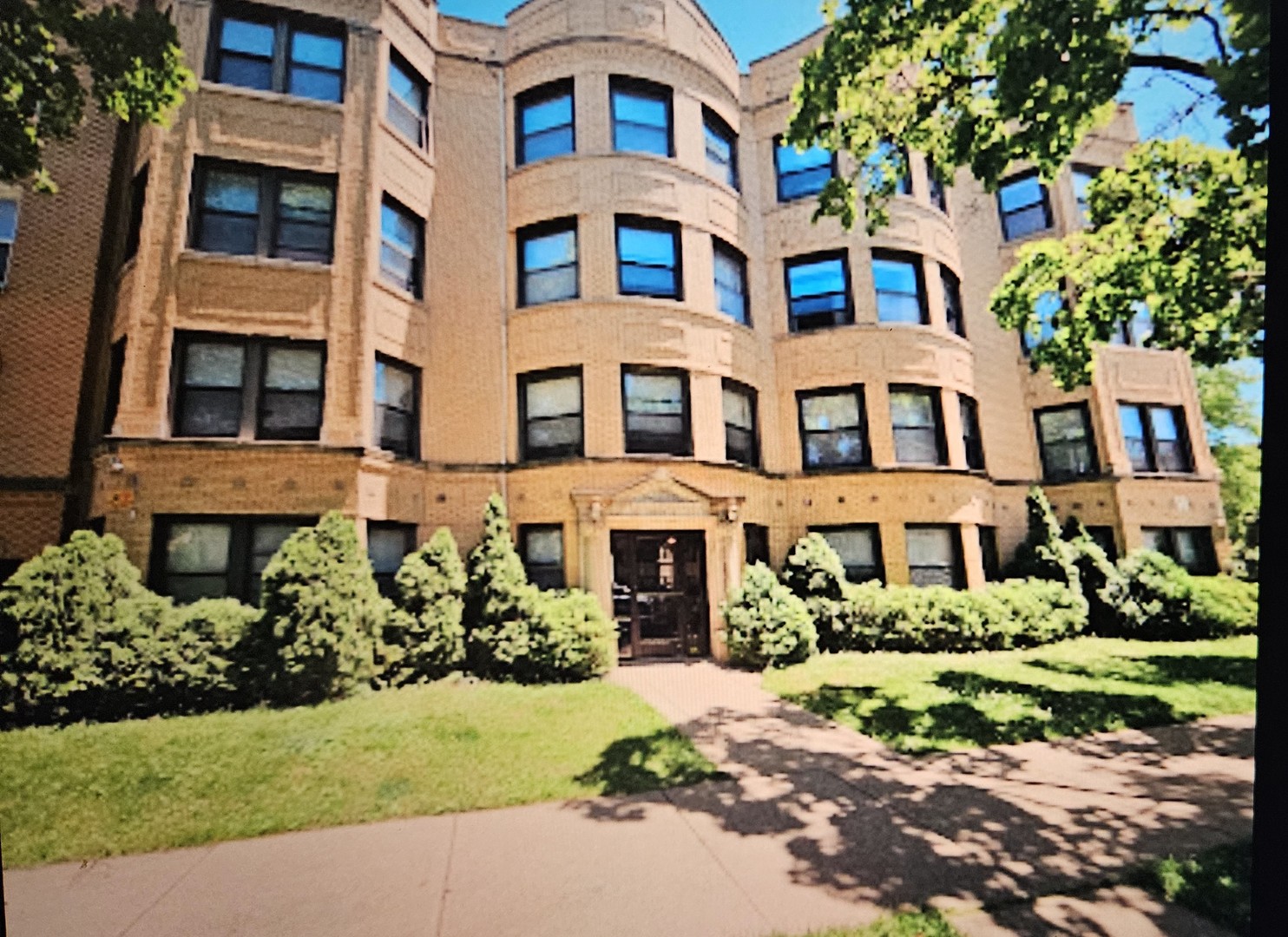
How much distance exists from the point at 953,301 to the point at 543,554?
1301 centimetres

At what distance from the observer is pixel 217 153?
36.5ft

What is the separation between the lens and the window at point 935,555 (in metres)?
14.1

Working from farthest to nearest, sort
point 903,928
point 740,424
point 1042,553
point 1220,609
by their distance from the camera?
point 1042,553
point 740,424
point 1220,609
point 903,928

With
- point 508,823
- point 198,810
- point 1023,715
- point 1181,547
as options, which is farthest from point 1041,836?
point 1181,547

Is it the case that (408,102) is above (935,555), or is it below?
above

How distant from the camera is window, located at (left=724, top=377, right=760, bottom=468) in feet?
45.6

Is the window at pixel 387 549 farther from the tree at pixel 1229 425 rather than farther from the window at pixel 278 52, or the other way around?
the tree at pixel 1229 425

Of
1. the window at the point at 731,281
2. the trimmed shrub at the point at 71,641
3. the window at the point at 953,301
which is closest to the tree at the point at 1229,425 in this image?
the window at the point at 953,301

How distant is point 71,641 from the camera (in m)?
7.85

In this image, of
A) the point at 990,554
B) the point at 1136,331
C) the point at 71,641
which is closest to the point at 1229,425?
the point at 1136,331

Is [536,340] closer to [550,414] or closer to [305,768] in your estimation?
[550,414]

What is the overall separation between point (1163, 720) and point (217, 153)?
56.3 feet

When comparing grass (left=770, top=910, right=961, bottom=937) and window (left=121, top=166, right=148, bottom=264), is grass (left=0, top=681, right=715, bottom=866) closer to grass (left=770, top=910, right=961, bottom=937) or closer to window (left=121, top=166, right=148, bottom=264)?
grass (left=770, top=910, right=961, bottom=937)

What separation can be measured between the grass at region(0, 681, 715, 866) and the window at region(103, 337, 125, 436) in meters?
6.08
